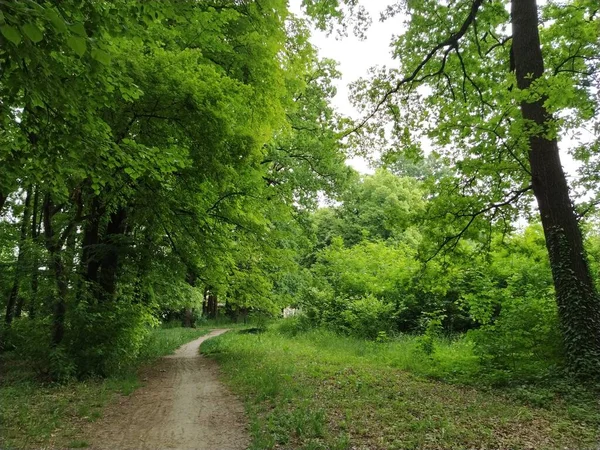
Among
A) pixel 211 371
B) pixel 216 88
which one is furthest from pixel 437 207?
pixel 211 371

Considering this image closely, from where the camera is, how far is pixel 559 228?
25.2ft

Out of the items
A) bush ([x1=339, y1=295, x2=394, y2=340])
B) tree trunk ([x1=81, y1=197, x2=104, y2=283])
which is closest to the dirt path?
tree trunk ([x1=81, y1=197, x2=104, y2=283])

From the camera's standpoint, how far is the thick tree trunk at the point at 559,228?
23.3 feet

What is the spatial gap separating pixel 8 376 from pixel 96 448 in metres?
5.96

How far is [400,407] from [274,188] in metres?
7.02

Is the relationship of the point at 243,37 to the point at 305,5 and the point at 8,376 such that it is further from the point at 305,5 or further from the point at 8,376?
the point at 8,376

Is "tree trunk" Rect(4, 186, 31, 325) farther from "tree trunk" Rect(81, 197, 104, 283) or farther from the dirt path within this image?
the dirt path

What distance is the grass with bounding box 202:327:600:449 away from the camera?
5148 mm

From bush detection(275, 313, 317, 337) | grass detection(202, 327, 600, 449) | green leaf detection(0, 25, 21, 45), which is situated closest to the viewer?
green leaf detection(0, 25, 21, 45)

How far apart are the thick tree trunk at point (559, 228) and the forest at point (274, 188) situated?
0.10 ft

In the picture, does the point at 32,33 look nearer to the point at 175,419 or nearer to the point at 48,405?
the point at 175,419

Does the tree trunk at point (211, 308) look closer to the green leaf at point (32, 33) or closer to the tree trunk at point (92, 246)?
the tree trunk at point (92, 246)

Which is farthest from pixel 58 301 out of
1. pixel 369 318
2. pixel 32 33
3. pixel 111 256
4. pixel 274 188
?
pixel 369 318

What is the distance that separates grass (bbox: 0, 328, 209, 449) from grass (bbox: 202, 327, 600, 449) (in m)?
2.62
